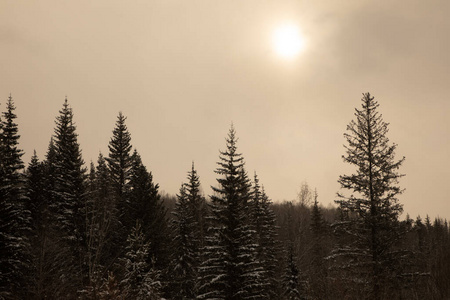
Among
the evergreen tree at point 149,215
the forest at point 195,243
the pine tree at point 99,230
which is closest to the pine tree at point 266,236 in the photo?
the forest at point 195,243

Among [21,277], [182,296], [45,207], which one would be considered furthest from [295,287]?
[45,207]

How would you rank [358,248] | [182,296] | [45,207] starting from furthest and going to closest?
[45,207], [182,296], [358,248]

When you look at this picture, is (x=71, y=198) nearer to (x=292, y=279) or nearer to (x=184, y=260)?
(x=184, y=260)

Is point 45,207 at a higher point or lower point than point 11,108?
lower

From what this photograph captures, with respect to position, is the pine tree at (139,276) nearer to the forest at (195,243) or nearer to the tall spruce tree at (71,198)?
the forest at (195,243)

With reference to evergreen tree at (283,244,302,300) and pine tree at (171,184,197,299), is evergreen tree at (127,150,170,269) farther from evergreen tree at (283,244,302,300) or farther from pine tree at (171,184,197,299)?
evergreen tree at (283,244,302,300)

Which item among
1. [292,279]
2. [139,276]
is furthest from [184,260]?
[139,276]

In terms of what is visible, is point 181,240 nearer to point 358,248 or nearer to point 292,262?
point 292,262

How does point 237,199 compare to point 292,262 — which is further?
point 292,262

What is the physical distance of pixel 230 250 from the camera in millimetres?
23344

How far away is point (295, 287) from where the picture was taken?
32312mm

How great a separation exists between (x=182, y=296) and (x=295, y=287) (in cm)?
1060

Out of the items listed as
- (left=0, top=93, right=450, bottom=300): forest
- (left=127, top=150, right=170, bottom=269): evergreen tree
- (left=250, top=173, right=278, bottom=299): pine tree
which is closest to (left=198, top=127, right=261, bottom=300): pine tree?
(left=0, top=93, right=450, bottom=300): forest

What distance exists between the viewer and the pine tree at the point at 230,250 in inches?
886
